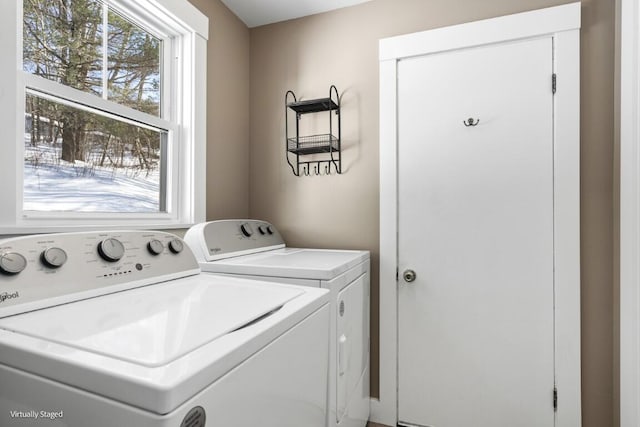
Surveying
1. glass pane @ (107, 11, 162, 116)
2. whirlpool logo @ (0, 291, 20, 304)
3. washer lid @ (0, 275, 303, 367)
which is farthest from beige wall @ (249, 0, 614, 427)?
whirlpool logo @ (0, 291, 20, 304)

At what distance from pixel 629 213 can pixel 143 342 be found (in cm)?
185

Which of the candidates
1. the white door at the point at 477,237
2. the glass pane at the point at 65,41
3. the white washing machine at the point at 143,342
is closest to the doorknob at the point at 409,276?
the white door at the point at 477,237

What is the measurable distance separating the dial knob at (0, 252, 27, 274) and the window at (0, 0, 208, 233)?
1.18 feet

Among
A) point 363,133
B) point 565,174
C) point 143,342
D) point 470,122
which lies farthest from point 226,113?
point 565,174

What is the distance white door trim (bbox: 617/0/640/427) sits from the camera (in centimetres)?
142

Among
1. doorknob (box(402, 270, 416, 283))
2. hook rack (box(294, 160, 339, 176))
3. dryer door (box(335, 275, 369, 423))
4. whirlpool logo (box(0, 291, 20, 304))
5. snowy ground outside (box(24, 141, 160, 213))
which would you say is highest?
hook rack (box(294, 160, 339, 176))

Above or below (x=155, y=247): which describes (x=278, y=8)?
above

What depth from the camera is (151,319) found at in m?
0.77

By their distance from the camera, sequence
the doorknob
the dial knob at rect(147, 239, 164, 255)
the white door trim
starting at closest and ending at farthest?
1. the dial knob at rect(147, 239, 164, 255)
2. the white door trim
3. the doorknob

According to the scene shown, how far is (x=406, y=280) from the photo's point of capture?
193 cm

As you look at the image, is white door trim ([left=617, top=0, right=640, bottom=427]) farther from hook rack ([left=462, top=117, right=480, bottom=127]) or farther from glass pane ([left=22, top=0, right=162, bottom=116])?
glass pane ([left=22, top=0, right=162, bottom=116])

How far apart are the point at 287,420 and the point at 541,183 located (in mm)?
1588

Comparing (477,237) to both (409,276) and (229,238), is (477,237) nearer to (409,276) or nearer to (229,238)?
(409,276)

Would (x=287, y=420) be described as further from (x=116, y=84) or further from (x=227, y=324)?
(x=116, y=84)
